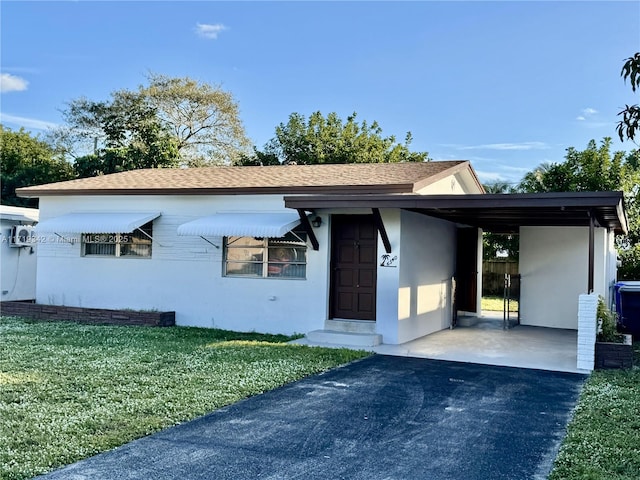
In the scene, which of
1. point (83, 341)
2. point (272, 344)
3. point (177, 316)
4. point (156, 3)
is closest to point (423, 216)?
point (272, 344)

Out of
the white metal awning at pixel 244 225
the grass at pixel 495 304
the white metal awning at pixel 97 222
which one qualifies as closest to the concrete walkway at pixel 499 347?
the white metal awning at pixel 244 225

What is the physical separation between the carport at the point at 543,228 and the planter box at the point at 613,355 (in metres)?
0.35

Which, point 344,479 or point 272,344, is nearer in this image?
point 344,479

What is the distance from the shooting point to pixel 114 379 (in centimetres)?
780

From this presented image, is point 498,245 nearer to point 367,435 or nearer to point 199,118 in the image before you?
point 199,118

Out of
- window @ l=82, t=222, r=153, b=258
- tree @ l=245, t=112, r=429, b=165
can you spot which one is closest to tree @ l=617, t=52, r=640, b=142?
window @ l=82, t=222, r=153, b=258

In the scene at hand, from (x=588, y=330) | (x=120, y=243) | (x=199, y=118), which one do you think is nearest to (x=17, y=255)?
(x=120, y=243)

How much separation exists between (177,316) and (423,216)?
6271mm

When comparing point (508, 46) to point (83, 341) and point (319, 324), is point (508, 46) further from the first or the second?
point (83, 341)

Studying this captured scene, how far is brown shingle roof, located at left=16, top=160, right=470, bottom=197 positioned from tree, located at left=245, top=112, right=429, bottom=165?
61.7 feet

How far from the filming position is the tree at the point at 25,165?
3300 cm

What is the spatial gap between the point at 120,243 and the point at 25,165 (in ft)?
80.8

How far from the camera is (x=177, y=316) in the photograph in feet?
45.5

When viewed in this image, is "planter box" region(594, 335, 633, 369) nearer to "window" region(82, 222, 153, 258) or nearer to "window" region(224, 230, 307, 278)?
"window" region(224, 230, 307, 278)
